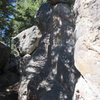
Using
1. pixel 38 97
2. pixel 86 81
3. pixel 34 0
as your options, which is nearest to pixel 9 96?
pixel 38 97

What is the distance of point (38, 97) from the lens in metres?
6.71

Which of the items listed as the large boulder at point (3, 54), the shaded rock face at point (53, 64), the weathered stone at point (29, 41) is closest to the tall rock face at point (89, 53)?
the shaded rock face at point (53, 64)

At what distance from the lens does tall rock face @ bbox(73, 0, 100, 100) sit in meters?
3.91

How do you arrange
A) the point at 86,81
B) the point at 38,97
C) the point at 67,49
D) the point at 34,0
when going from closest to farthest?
the point at 86,81, the point at 38,97, the point at 67,49, the point at 34,0

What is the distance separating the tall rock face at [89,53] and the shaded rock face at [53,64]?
1.84m

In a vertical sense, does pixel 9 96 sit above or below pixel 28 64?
below

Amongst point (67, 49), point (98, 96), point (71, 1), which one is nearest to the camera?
point (98, 96)

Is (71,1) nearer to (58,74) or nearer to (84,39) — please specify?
(58,74)

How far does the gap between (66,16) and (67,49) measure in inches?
68.4

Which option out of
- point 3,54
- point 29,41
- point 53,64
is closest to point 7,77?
point 3,54

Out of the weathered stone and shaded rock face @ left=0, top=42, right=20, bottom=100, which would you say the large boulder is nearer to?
shaded rock face @ left=0, top=42, right=20, bottom=100

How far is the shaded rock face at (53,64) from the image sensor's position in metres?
6.44

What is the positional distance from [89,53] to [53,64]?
3.25 m

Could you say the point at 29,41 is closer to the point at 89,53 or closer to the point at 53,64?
the point at 53,64
